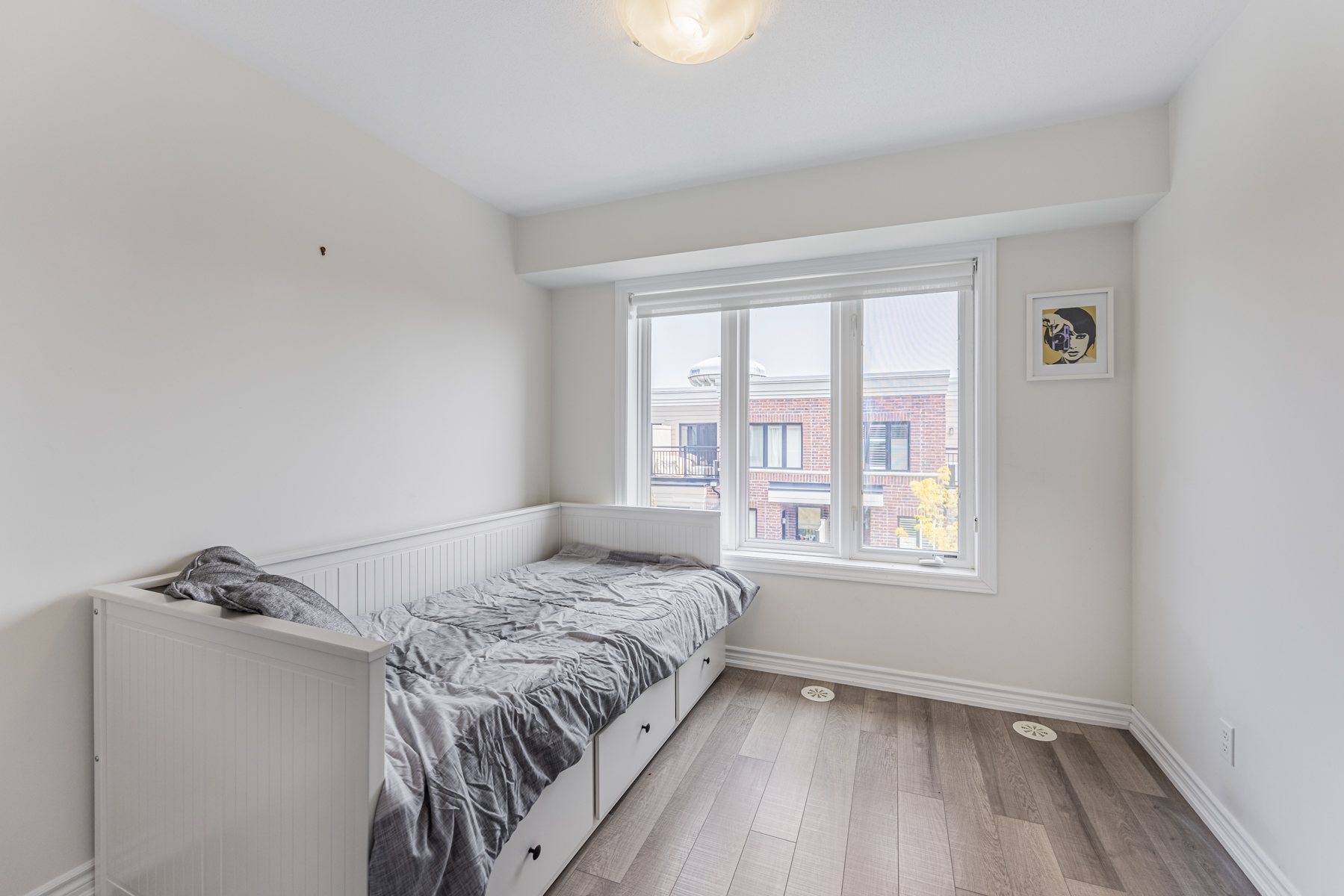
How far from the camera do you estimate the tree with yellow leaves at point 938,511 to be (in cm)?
293

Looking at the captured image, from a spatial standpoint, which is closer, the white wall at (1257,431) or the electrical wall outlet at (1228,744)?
→ the white wall at (1257,431)

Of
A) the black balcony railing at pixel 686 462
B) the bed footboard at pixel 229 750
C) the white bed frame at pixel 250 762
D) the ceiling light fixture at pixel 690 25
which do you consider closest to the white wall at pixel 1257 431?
the ceiling light fixture at pixel 690 25

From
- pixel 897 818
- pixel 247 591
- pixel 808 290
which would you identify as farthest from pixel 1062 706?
pixel 247 591

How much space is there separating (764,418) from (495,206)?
1.90 meters

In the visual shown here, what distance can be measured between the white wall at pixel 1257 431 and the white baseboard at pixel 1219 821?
0.13 feet

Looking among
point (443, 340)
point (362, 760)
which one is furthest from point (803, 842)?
point (443, 340)

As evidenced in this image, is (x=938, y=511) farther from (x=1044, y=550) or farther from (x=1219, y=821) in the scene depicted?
(x=1219, y=821)

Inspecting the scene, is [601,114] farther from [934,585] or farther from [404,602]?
[934,585]

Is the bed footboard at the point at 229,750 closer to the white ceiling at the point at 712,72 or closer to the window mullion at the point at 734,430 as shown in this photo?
the white ceiling at the point at 712,72

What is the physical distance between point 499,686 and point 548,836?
433mm

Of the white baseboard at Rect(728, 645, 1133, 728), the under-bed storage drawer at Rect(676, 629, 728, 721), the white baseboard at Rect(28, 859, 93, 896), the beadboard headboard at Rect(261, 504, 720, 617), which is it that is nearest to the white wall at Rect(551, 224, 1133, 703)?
the white baseboard at Rect(728, 645, 1133, 728)

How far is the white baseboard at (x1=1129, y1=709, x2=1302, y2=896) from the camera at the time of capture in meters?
1.58

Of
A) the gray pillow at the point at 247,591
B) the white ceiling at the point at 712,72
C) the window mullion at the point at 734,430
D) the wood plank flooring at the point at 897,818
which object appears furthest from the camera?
the window mullion at the point at 734,430

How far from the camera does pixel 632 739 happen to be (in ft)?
6.72
